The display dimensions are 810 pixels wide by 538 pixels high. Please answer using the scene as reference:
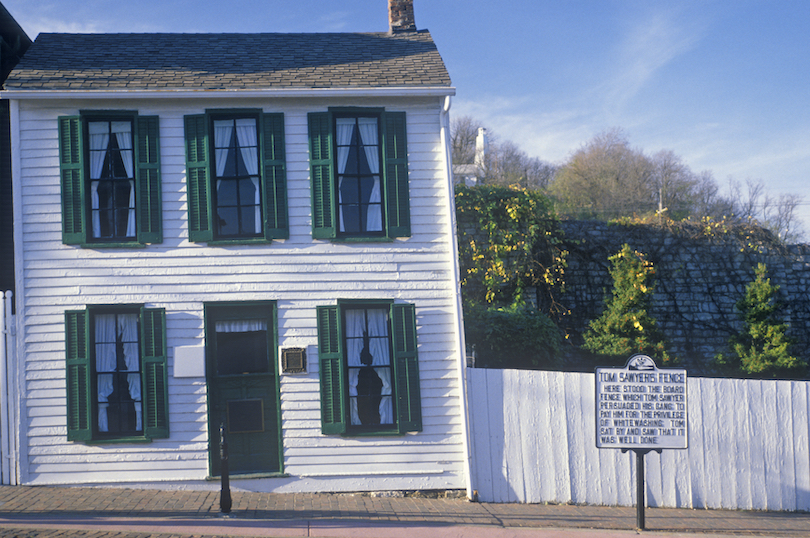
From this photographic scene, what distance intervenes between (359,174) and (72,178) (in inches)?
155

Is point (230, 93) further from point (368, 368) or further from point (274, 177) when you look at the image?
point (368, 368)

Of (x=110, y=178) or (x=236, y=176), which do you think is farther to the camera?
(x=236, y=176)

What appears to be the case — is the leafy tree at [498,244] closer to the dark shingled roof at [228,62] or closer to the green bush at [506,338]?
the green bush at [506,338]

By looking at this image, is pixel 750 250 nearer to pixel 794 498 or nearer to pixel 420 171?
pixel 794 498

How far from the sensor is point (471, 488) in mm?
7871

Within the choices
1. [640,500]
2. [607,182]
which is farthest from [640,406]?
[607,182]

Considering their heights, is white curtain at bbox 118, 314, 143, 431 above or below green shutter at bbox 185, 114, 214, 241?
below

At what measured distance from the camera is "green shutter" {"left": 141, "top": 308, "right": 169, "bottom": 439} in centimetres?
798

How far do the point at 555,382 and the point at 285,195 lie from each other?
4.46 metres

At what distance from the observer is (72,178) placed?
323 inches

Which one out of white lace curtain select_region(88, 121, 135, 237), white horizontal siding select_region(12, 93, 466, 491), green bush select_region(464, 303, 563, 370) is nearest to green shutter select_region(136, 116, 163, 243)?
white horizontal siding select_region(12, 93, 466, 491)

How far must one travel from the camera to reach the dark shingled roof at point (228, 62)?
8.35 m

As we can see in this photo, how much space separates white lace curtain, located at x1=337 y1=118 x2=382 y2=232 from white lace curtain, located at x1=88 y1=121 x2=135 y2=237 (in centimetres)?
290

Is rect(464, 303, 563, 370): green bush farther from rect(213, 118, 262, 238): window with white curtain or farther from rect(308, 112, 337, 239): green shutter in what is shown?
rect(213, 118, 262, 238): window with white curtain
